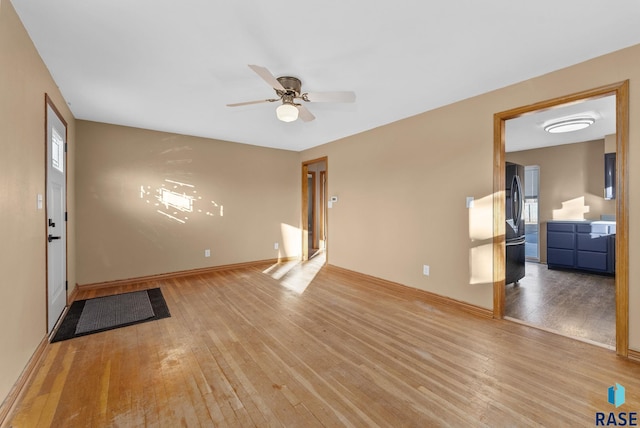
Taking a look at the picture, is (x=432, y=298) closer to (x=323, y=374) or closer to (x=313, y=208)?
(x=323, y=374)

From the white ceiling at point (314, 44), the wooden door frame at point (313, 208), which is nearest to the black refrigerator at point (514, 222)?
the white ceiling at point (314, 44)

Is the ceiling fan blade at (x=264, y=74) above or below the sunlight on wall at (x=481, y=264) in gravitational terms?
above

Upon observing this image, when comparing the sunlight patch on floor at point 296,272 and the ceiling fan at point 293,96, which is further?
the sunlight patch on floor at point 296,272

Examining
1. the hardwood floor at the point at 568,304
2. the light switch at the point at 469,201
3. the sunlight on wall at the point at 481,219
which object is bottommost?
the hardwood floor at the point at 568,304

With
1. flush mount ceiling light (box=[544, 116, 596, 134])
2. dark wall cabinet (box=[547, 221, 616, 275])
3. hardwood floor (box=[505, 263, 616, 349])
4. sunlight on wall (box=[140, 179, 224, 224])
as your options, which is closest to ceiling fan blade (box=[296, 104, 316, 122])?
sunlight on wall (box=[140, 179, 224, 224])

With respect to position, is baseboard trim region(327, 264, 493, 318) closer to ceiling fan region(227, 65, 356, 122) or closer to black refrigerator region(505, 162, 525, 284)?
black refrigerator region(505, 162, 525, 284)

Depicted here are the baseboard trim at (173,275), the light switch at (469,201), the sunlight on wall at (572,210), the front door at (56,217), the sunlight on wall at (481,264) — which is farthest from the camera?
the sunlight on wall at (572,210)

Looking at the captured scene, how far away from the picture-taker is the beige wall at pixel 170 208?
4.04 meters

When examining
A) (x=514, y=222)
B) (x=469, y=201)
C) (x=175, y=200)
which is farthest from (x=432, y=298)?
(x=175, y=200)

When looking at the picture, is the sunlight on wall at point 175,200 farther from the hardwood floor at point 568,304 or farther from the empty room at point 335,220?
the hardwood floor at point 568,304

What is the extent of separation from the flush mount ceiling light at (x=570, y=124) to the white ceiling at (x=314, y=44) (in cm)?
200

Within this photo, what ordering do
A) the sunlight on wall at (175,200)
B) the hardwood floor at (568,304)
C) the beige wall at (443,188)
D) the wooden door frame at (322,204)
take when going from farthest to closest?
the wooden door frame at (322,204) → the sunlight on wall at (175,200) → the hardwood floor at (568,304) → the beige wall at (443,188)

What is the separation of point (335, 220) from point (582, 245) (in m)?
4.34

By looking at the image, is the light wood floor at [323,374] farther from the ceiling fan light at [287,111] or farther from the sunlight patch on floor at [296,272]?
the ceiling fan light at [287,111]
